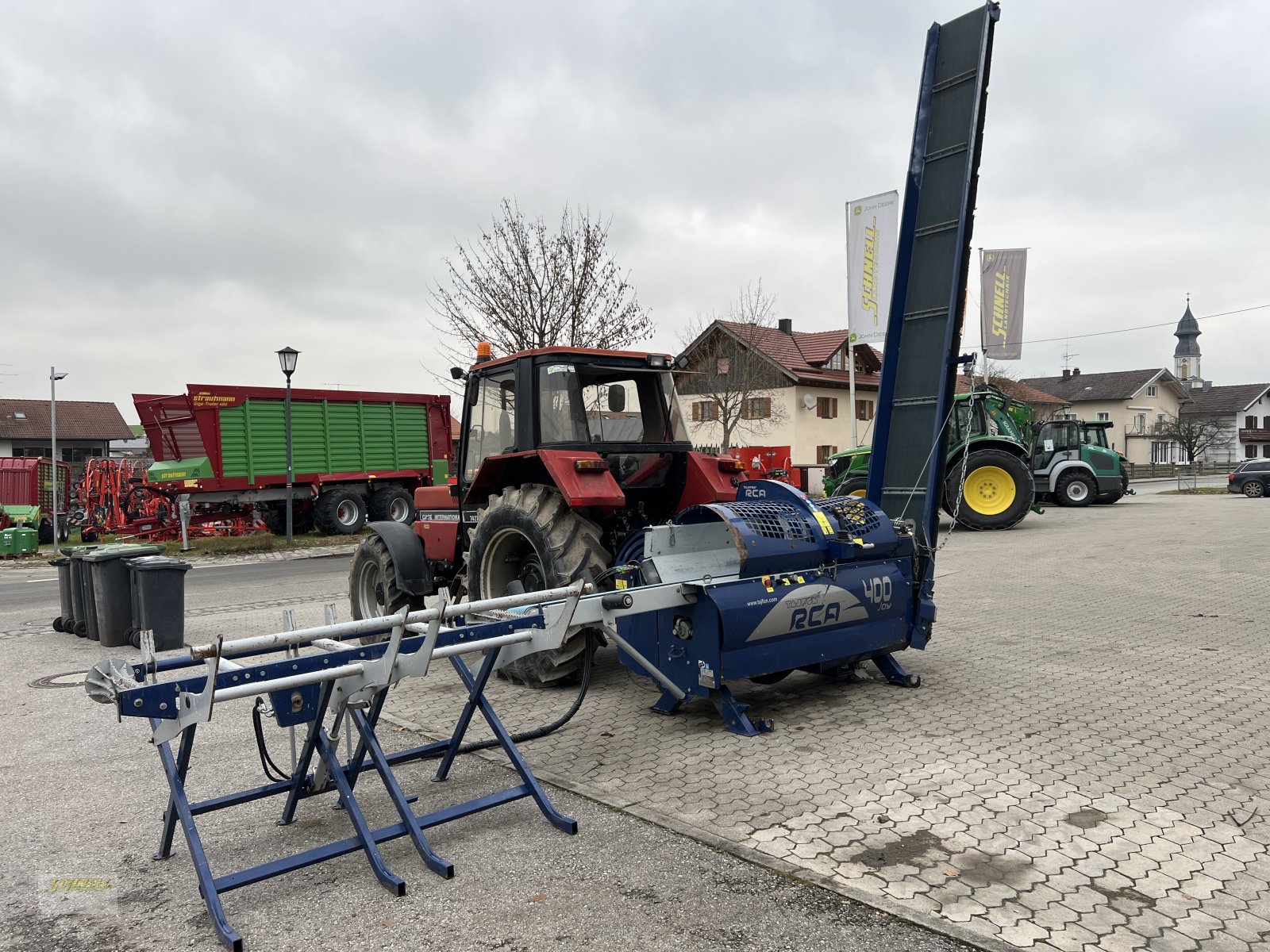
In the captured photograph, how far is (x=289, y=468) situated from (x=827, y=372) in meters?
25.3

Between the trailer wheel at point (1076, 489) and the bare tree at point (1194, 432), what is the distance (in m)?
35.9

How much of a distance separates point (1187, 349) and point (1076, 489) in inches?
3753

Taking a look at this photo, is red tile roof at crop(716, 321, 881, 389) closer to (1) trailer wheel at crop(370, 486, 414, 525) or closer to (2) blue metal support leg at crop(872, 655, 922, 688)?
(1) trailer wheel at crop(370, 486, 414, 525)

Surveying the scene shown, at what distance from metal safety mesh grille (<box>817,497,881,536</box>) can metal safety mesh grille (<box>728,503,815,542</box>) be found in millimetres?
268

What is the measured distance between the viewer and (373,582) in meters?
7.71

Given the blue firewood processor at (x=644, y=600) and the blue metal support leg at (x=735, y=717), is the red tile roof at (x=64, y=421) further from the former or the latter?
the blue metal support leg at (x=735, y=717)

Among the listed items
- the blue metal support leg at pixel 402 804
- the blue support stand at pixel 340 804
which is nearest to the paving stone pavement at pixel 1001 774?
the blue support stand at pixel 340 804

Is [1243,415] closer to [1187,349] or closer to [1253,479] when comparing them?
[1187,349]

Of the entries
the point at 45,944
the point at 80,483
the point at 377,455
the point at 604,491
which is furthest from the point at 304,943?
the point at 80,483

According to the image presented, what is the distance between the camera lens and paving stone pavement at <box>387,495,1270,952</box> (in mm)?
3066

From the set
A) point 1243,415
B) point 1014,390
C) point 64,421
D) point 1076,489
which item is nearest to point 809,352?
point 1014,390

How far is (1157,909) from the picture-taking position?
2.98 metres

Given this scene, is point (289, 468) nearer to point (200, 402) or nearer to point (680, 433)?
point (200, 402)

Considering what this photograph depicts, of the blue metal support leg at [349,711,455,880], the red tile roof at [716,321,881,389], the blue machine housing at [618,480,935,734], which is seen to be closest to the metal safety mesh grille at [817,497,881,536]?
the blue machine housing at [618,480,935,734]
